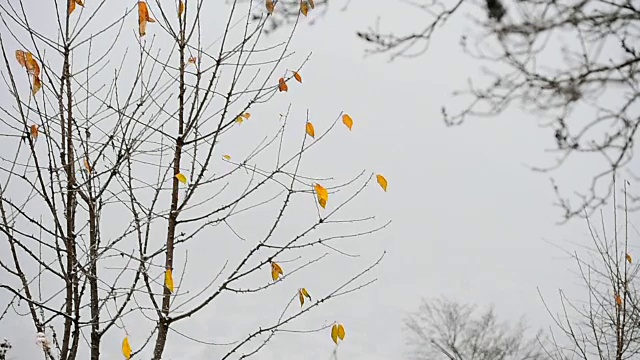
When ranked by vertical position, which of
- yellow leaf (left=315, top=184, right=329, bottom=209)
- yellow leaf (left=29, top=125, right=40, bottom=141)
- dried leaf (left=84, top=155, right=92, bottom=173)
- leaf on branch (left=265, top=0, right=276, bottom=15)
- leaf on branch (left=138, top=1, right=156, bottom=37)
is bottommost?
yellow leaf (left=315, top=184, right=329, bottom=209)

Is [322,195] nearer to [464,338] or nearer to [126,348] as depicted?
[126,348]

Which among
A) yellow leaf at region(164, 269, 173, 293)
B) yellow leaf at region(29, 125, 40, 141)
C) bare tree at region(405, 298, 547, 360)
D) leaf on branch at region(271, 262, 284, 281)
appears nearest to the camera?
yellow leaf at region(164, 269, 173, 293)

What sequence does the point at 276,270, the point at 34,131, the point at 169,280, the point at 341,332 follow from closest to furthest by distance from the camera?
1. the point at 169,280
2. the point at 34,131
3. the point at 276,270
4. the point at 341,332

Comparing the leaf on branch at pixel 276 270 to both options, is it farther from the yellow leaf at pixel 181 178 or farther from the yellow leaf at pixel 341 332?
the yellow leaf at pixel 181 178

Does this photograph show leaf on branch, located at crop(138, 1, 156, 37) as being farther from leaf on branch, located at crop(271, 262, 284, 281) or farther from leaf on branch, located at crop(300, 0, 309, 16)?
leaf on branch, located at crop(271, 262, 284, 281)

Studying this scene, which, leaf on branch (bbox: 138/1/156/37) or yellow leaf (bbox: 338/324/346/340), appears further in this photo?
yellow leaf (bbox: 338/324/346/340)

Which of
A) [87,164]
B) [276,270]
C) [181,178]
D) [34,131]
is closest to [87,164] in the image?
[87,164]

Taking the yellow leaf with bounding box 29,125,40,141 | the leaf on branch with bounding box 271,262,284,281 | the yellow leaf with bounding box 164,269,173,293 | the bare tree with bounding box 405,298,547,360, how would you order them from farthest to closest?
the bare tree with bounding box 405,298,547,360 < the leaf on branch with bounding box 271,262,284,281 < the yellow leaf with bounding box 29,125,40,141 < the yellow leaf with bounding box 164,269,173,293

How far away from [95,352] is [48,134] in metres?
0.59

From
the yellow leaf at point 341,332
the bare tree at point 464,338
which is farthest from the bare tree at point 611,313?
the bare tree at point 464,338

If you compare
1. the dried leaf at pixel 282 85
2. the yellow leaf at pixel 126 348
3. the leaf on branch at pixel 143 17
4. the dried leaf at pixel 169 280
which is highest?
the leaf on branch at pixel 143 17

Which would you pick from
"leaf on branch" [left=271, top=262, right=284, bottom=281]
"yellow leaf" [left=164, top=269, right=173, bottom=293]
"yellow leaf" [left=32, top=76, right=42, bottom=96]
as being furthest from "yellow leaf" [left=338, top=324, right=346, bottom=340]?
"yellow leaf" [left=32, top=76, right=42, bottom=96]

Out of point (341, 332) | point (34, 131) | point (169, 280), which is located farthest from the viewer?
point (341, 332)

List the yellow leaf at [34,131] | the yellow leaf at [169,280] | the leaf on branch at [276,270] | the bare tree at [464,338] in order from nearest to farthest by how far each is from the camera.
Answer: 1. the yellow leaf at [169,280]
2. the yellow leaf at [34,131]
3. the leaf on branch at [276,270]
4. the bare tree at [464,338]
